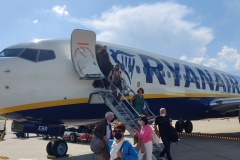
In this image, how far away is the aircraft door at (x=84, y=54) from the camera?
10.5 meters

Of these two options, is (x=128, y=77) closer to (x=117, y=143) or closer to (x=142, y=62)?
(x=142, y=62)

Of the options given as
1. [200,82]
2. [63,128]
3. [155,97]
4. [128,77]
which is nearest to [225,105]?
[200,82]

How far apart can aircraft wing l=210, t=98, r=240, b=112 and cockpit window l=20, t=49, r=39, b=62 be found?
11163 mm

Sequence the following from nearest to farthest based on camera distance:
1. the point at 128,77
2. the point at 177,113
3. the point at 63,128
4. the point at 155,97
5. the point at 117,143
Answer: the point at 117,143 < the point at 63,128 < the point at 128,77 < the point at 155,97 < the point at 177,113

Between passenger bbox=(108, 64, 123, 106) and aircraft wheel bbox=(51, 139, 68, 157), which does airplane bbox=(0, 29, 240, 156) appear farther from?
passenger bbox=(108, 64, 123, 106)

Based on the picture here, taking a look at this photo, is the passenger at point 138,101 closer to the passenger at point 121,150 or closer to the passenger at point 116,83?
the passenger at point 116,83

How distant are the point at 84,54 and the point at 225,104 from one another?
978 cm

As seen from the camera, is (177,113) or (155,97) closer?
(155,97)

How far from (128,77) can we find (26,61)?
4.12 meters

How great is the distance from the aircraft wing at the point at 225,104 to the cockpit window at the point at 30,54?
11.2 meters

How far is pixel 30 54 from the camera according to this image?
10.5 metres

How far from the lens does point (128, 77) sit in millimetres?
12375

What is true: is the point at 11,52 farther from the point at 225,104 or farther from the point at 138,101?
the point at 225,104

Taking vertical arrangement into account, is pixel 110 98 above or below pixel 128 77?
below
